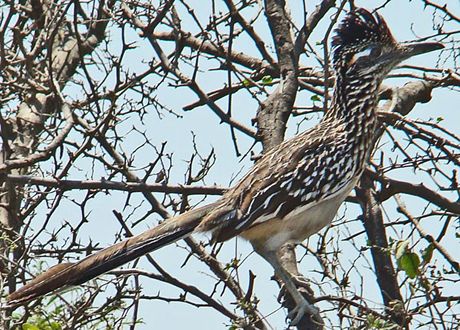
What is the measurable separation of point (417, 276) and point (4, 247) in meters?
1.97

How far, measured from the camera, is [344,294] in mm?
4531

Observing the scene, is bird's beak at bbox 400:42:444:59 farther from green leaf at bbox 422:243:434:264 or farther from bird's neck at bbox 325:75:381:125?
green leaf at bbox 422:243:434:264

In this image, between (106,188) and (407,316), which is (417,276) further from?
(106,188)

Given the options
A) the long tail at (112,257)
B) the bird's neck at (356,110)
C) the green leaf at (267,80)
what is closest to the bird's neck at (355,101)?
the bird's neck at (356,110)

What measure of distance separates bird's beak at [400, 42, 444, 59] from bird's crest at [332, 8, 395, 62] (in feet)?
0.27

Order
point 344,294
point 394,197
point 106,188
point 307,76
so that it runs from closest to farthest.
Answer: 1. point 344,294
2. point 106,188
3. point 394,197
4. point 307,76

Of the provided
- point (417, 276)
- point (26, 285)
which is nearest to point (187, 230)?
point (26, 285)

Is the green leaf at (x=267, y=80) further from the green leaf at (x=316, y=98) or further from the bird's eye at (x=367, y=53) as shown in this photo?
the bird's eye at (x=367, y=53)

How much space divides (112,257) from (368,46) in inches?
69.1

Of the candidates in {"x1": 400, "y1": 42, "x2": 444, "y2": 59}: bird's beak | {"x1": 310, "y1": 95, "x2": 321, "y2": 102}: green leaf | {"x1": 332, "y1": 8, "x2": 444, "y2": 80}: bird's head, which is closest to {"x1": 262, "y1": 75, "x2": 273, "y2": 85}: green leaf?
{"x1": 310, "y1": 95, "x2": 321, "y2": 102}: green leaf

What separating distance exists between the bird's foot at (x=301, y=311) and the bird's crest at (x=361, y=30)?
57.8 inches

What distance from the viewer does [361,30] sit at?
18.1 feet

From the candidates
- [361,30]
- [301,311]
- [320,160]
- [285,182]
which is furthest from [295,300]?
[361,30]

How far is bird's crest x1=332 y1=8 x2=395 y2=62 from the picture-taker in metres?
5.51
